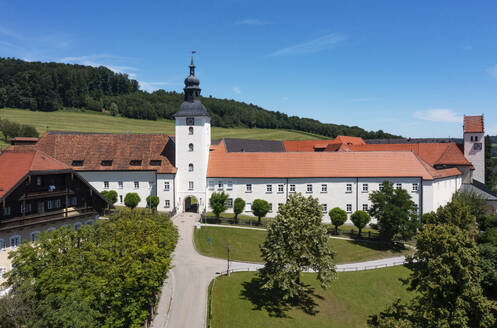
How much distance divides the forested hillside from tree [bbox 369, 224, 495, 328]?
5340 inches

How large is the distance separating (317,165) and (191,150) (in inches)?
821

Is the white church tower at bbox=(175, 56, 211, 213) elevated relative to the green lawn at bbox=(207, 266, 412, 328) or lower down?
elevated

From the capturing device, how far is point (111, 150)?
58438 mm

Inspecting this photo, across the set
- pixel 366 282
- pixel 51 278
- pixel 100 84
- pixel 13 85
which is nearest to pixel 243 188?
pixel 366 282

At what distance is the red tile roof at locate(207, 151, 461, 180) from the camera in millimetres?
56406

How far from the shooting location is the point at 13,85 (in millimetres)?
127875

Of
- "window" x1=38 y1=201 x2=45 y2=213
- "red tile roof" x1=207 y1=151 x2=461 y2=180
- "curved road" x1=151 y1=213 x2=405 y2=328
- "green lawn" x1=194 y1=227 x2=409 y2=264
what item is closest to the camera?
"curved road" x1=151 y1=213 x2=405 y2=328

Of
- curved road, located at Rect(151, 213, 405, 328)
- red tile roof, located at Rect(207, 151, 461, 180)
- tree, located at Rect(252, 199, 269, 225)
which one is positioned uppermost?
red tile roof, located at Rect(207, 151, 461, 180)

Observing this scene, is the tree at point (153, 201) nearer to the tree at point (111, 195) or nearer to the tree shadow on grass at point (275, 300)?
the tree at point (111, 195)

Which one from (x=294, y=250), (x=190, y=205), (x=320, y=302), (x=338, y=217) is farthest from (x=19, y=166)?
(x=338, y=217)

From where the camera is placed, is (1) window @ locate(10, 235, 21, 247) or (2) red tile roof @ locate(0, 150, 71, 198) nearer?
(1) window @ locate(10, 235, 21, 247)

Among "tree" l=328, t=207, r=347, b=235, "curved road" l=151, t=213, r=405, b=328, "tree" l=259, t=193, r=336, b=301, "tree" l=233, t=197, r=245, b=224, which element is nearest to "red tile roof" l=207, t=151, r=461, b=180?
"tree" l=233, t=197, r=245, b=224

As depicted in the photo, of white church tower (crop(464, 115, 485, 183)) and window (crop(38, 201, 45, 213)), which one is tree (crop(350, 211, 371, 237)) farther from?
white church tower (crop(464, 115, 485, 183))

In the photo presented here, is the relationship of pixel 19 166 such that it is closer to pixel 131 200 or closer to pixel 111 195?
pixel 131 200
